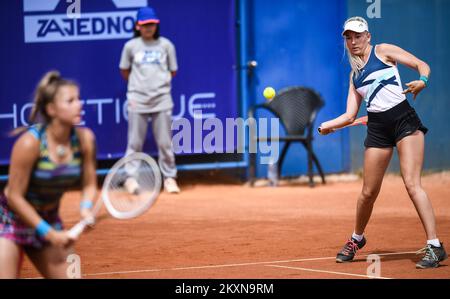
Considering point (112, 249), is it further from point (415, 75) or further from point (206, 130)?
point (415, 75)

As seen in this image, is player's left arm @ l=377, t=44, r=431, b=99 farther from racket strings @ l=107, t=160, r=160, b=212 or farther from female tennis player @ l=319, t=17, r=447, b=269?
racket strings @ l=107, t=160, r=160, b=212

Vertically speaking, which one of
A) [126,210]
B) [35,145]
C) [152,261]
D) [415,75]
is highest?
[415,75]

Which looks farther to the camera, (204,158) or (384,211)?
(204,158)

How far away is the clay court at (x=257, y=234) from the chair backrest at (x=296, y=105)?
3.06 feet

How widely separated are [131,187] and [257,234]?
319 centimetres

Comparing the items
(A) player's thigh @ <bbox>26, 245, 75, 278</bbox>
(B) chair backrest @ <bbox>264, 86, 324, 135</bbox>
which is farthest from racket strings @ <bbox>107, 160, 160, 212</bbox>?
(B) chair backrest @ <bbox>264, 86, 324, 135</bbox>

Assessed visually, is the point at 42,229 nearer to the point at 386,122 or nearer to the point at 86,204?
the point at 86,204

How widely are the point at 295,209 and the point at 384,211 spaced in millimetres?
1079

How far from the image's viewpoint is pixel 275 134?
43.5 feet

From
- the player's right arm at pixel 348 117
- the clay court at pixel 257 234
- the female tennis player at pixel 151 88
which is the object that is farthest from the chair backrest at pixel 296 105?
the player's right arm at pixel 348 117

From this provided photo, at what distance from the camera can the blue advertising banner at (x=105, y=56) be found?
41.0 ft

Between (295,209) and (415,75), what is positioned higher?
(415,75)

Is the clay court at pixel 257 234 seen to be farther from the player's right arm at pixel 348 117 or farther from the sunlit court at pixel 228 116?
the player's right arm at pixel 348 117
